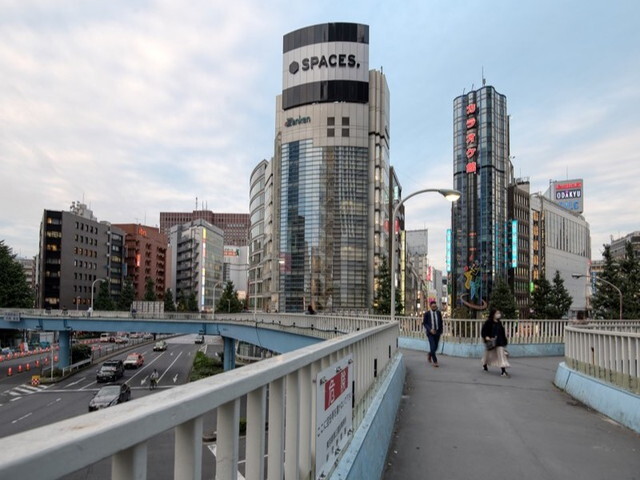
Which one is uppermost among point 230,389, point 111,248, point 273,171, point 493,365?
point 273,171

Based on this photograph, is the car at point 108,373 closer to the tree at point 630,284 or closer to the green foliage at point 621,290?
the green foliage at point 621,290

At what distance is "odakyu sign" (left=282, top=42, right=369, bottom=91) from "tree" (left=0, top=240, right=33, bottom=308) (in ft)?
189

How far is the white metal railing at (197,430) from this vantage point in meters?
1.14

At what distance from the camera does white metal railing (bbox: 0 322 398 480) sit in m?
1.14

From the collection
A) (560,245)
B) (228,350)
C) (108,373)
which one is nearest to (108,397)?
(108,373)

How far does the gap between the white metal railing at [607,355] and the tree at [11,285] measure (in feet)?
267

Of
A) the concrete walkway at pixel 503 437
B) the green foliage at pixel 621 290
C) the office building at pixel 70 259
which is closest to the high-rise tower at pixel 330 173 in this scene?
the green foliage at pixel 621 290

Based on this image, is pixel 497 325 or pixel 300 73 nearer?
pixel 497 325

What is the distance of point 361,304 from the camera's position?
76875mm

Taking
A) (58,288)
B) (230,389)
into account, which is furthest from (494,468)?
(58,288)

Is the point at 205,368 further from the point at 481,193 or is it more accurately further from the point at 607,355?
the point at 481,193

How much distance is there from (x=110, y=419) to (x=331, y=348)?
2.53 meters

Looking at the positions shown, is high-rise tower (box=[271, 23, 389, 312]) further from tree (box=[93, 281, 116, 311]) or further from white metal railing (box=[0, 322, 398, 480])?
white metal railing (box=[0, 322, 398, 480])

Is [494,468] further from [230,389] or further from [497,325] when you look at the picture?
[497,325]
